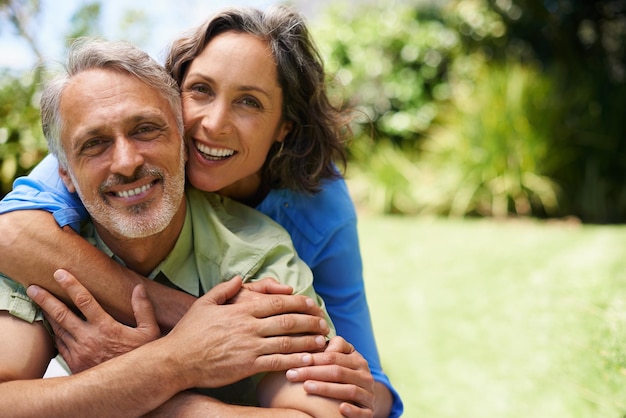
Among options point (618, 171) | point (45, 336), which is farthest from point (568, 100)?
point (45, 336)

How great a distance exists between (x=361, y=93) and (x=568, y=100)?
9.69 ft

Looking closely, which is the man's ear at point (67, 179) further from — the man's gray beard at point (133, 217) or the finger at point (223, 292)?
the finger at point (223, 292)

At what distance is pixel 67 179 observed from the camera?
2.59 metres

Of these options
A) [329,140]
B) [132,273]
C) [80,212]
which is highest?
[329,140]

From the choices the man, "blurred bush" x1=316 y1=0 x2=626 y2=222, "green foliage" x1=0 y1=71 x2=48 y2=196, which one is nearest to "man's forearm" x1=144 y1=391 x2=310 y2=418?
the man

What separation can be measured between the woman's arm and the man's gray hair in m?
0.26

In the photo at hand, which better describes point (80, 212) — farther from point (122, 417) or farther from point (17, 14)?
point (17, 14)

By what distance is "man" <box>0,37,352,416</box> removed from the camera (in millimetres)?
2234

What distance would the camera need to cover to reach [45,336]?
7.90 feet

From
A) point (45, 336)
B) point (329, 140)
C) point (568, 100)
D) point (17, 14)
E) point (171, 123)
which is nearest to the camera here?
point (45, 336)

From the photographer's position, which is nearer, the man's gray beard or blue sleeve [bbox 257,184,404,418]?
the man's gray beard

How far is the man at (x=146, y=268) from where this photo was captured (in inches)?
88.0

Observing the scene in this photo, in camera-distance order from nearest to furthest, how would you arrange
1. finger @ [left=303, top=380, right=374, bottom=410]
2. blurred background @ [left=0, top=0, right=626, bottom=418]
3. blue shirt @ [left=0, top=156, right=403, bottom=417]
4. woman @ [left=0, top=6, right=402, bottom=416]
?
finger @ [left=303, top=380, right=374, bottom=410]
woman @ [left=0, top=6, right=402, bottom=416]
blue shirt @ [left=0, top=156, right=403, bottom=417]
blurred background @ [left=0, top=0, right=626, bottom=418]

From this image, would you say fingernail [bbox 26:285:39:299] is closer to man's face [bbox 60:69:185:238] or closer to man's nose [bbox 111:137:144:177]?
man's face [bbox 60:69:185:238]
